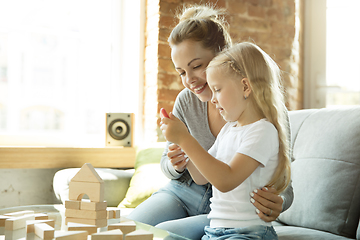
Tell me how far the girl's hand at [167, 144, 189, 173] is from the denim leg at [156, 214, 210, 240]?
18 cm

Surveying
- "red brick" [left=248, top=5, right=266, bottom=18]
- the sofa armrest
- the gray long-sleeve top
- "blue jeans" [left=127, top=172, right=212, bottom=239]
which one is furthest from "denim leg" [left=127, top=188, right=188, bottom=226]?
"red brick" [left=248, top=5, right=266, bottom=18]

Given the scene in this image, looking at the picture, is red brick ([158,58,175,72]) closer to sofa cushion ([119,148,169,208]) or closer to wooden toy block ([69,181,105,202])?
sofa cushion ([119,148,169,208])

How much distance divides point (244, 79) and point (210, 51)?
37cm

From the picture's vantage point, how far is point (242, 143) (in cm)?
103

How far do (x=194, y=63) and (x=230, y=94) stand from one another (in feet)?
1.13

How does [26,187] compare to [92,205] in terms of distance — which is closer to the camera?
[92,205]

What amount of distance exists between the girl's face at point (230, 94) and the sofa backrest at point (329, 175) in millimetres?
576

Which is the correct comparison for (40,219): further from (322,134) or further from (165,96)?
(165,96)

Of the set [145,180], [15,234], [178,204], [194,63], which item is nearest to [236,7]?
[145,180]

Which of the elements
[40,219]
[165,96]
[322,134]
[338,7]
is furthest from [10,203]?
[338,7]

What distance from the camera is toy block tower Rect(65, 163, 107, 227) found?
98 cm

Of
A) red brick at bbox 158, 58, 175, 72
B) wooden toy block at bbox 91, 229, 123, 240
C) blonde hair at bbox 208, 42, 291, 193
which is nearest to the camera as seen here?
wooden toy block at bbox 91, 229, 123, 240

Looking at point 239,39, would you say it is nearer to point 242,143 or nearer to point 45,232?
point 242,143

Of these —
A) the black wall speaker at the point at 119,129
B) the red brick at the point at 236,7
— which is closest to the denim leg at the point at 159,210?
the black wall speaker at the point at 119,129
